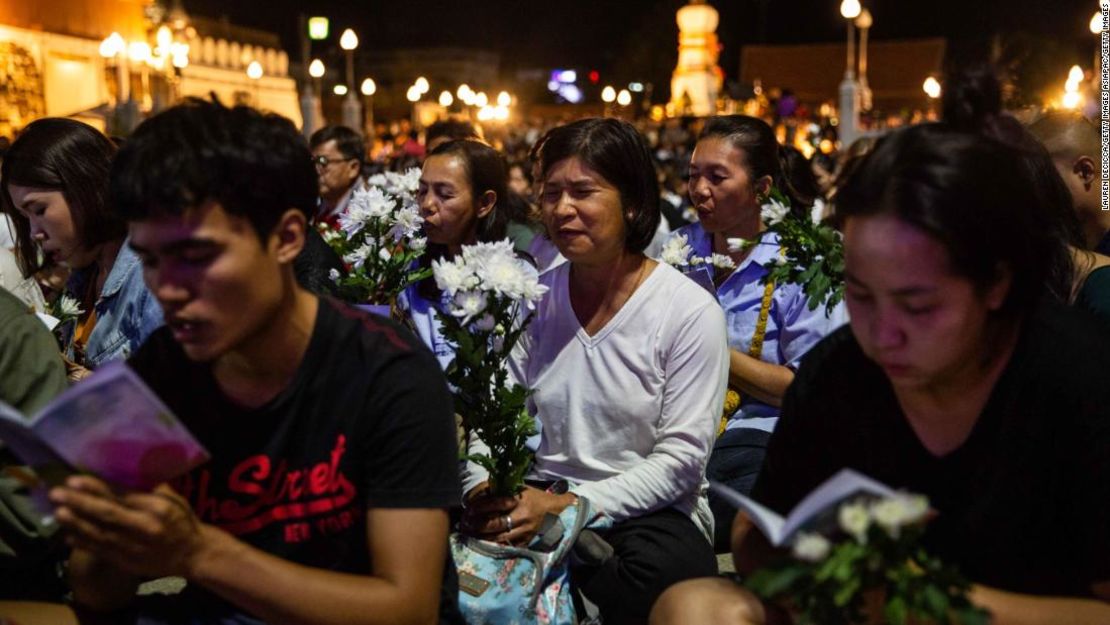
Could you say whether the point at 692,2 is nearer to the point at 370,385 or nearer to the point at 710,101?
the point at 710,101

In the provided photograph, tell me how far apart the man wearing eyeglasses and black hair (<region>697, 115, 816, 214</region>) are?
14.1 ft

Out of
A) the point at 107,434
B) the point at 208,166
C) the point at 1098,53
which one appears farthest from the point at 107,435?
the point at 1098,53

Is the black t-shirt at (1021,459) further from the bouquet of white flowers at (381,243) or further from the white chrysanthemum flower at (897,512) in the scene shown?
the bouquet of white flowers at (381,243)

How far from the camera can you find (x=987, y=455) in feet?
8.06

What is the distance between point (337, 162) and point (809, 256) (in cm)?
578

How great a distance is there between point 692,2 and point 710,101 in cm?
507

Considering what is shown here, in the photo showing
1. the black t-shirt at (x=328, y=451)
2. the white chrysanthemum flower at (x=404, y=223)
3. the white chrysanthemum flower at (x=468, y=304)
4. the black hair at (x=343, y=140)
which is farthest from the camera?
the black hair at (x=343, y=140)

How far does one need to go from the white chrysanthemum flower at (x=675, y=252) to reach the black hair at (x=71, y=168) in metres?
2.32

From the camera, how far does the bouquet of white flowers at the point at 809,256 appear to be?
4742 mm

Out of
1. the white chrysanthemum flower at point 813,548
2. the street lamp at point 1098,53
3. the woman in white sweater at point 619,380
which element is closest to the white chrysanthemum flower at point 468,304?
the woman in white sweater at point 619,380

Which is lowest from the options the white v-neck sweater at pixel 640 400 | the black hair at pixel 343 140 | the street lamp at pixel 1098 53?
the white v-neck sweater at pixel 640 400

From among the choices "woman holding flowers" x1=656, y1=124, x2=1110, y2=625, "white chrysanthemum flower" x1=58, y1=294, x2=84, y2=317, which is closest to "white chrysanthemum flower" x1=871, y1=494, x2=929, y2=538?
"woman holding flowers" x1=656, y1=124, x2=1110, y2=625

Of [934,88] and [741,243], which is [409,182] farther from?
[934,88]

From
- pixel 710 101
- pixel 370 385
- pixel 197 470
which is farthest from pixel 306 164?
pixel 710 101
